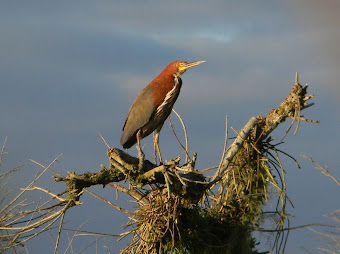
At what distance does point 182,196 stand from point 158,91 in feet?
7.14

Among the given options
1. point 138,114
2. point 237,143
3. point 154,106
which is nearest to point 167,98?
point 154,106

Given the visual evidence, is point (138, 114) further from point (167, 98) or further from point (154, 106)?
point (167, 98)

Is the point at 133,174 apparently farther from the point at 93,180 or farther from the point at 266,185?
the point at 266,185

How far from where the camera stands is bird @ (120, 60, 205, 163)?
7172 mm

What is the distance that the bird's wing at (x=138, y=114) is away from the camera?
23.4 feet

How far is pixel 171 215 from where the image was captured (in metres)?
5.66

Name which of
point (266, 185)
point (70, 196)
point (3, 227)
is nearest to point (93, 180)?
point (70, 196)

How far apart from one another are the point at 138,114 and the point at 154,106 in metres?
0.25

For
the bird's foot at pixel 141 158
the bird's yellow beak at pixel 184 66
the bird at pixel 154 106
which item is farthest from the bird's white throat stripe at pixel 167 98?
the bird's foot at pixel 141 158

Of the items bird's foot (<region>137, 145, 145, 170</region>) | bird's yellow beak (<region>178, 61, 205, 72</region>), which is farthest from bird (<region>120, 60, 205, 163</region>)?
bird's foot (<region>137, 145, 145, 170</region>)

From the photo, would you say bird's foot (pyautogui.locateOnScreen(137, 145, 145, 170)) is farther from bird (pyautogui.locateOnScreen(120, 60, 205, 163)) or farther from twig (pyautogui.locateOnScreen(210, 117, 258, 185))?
bird (pyautogui.locateOnScreen(120, 60, 205, 163))

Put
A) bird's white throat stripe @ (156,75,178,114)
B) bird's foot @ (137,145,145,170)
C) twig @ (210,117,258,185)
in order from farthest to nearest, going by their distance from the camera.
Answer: bird's white throat stripe @ (156,75,178,114) → twig @ (210,117,258,185) → bird's foot @ (137,145,145,170)

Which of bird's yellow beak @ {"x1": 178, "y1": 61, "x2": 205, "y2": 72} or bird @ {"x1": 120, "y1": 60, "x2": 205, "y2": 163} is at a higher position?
bird's yellow beak @ {"x1": 178, "y1": 61, "x2": 205, "y2": 72}

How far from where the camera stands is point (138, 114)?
733 centimetres
